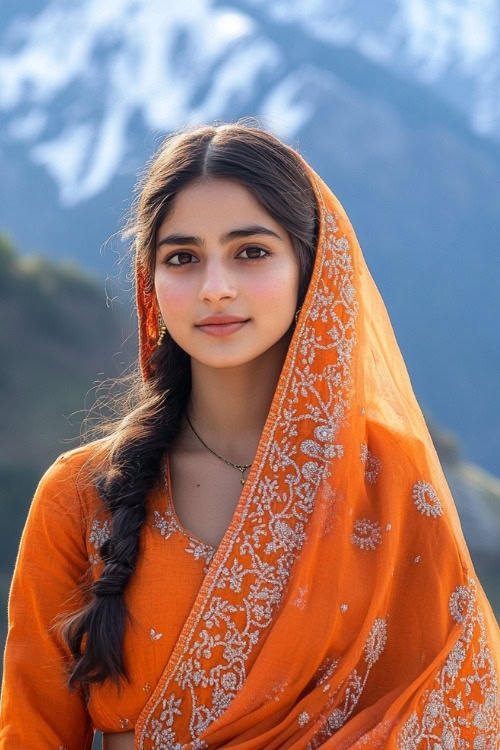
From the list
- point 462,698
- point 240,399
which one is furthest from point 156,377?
point 462,698

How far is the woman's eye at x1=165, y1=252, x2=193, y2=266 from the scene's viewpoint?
1983 millimetres

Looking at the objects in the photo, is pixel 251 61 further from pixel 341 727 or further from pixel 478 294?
pixel 341 727

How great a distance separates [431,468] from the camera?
2104 mm

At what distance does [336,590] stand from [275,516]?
0.18 m

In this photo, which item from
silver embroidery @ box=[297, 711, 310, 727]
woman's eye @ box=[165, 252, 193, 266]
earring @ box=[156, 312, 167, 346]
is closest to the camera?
silver embroidery @ box=[297, 711, 310, 727]

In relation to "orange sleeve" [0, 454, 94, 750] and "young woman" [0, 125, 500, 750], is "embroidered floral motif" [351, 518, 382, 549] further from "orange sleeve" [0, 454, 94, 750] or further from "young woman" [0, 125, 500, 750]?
"orange sleeve" [0, 454, 94, 750]

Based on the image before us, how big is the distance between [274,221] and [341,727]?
0.93 m

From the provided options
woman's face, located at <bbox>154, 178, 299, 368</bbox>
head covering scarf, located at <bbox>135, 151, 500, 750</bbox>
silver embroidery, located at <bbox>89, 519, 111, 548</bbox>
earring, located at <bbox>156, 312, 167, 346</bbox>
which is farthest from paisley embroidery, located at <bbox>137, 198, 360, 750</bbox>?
earring, located at <bbox>156, 312, 167, 346</bbox>

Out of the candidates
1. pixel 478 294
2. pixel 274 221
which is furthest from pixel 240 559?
pixel 478 294

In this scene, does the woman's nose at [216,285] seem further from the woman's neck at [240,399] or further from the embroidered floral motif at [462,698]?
the embroidered floral motif at [462,698]

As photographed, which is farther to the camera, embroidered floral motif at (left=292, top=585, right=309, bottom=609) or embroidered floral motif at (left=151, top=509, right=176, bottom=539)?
embroidered floral motif at (left=151, top=509, right=176, bottom=539)

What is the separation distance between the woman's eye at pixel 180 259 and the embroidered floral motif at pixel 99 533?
1.69 ft

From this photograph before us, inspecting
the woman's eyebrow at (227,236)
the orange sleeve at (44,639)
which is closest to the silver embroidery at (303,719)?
the orange sleeve at (44,639)

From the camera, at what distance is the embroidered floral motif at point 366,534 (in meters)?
1.99
